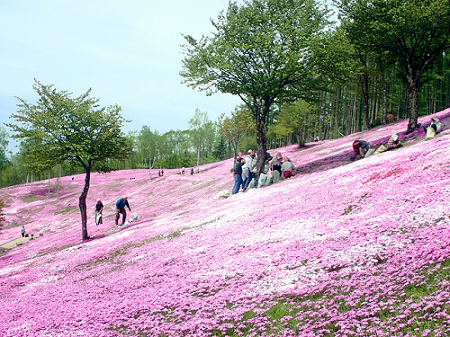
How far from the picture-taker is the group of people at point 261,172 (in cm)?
2348

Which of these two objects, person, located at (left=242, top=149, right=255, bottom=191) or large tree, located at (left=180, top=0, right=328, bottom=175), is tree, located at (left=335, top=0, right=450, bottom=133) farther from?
person, located at (left=242, top=149, right=255, bottom=191)

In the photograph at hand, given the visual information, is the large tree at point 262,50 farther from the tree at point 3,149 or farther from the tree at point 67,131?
the tree at point 3,149

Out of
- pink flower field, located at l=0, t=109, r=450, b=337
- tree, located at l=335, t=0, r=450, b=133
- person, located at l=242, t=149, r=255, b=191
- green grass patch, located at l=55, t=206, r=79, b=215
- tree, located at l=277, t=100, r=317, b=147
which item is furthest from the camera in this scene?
tree, located at l=277, t=100, r=317, b=147

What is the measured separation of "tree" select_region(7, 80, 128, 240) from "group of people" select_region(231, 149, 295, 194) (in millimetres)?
9691

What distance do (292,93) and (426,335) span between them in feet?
83.0

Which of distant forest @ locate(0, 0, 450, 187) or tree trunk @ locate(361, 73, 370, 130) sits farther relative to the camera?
tree trunk @ locate(361, 73, 370, 130)

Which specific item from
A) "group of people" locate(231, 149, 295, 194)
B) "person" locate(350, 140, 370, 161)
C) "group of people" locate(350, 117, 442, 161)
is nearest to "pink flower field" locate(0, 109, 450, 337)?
"group of people" locate(350, 117, 442, 161)

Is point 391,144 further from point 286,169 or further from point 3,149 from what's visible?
point 3,149

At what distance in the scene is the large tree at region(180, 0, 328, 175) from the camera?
2353 cm

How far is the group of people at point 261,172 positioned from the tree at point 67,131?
31.8ft

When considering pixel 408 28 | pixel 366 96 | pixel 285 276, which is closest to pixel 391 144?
pixel 408 28

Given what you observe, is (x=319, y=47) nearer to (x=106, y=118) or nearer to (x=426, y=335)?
(x=106, y=118)

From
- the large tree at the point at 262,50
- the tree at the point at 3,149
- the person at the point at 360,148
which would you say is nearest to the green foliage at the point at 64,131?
the large tree at the point at 262,50

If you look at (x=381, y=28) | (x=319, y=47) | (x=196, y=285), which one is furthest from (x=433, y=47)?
(x=196, y=285)
